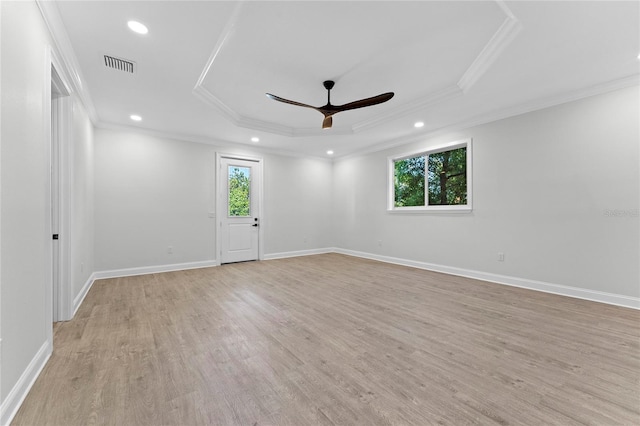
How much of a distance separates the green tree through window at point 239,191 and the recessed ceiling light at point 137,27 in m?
3.65

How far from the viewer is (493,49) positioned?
2660mm

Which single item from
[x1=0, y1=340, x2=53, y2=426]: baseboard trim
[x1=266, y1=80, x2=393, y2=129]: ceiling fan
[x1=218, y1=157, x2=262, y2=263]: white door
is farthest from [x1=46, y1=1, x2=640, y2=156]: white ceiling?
[x1=0, y1=340, x2=53, y2=426]: baseboard trim

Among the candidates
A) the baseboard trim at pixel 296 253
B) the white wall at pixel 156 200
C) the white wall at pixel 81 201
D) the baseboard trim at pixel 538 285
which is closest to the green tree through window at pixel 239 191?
the white wall at pixel 156 200

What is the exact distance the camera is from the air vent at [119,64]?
9.02 feet

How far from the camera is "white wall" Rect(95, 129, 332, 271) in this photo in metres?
4.57

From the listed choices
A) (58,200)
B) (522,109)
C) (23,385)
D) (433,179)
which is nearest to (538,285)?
(433,179)

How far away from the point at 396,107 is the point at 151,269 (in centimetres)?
508

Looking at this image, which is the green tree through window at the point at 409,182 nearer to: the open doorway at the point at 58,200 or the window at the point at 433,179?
the window at the point at 433,179

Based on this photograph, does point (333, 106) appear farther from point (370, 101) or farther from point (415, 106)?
point (415, 106)

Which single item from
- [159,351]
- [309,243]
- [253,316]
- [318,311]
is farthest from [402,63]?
[309,243]

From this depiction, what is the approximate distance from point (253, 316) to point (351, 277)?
84.6 inches

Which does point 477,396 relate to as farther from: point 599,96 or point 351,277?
point 599,96

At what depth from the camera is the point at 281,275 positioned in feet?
15.6

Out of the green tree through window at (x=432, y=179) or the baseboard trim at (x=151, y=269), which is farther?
the green tree through window at (x=432, y=179)
